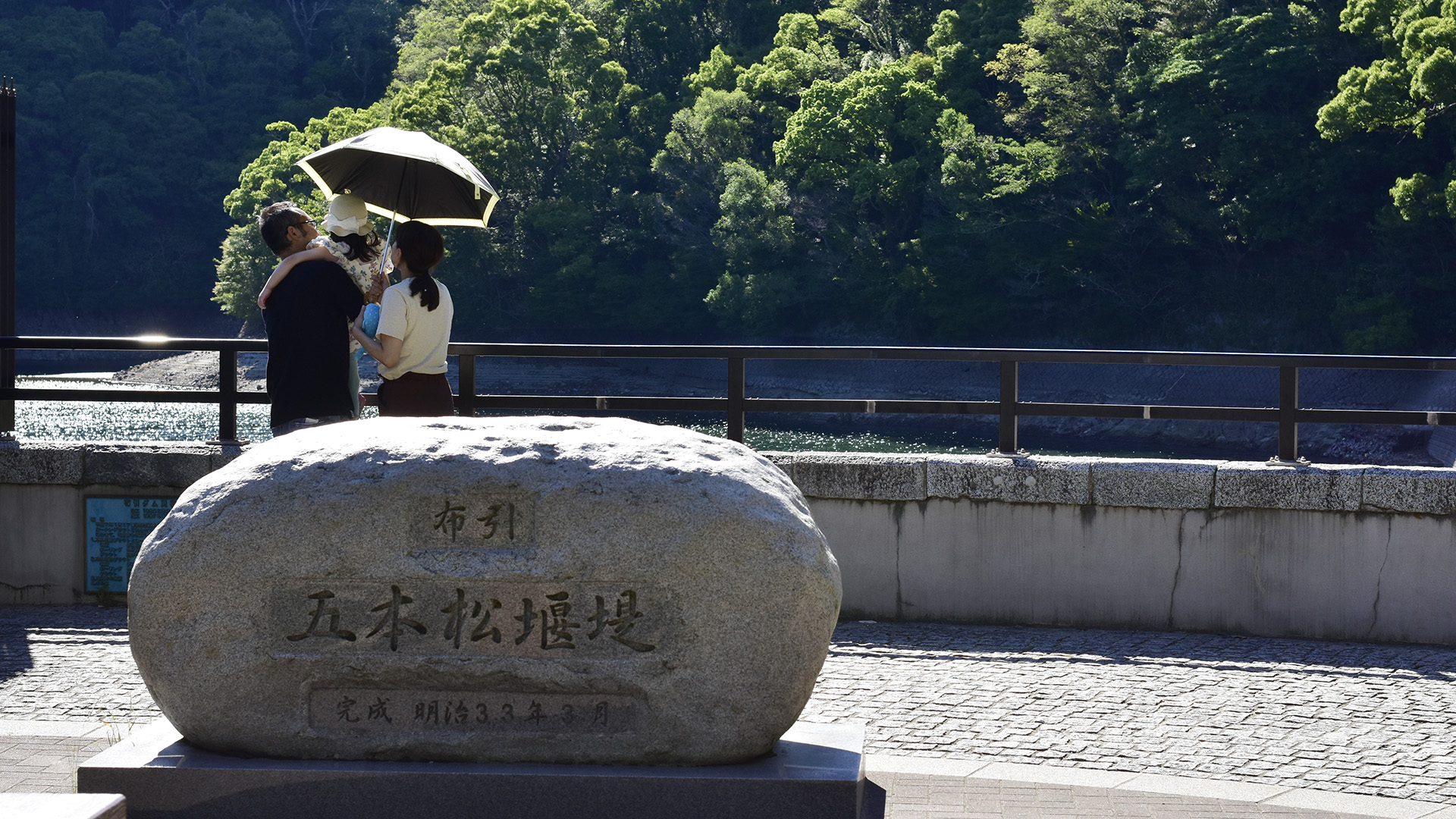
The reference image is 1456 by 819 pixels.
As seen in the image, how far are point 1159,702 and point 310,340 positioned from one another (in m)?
3.81

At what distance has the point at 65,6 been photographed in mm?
87938

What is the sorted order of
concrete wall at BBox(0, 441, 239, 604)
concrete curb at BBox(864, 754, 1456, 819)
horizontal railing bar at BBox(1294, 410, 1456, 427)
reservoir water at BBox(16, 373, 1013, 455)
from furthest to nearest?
reservoir water at BBox(16, 373, 1013, 455)
concrete wall at BBox(0, 441, 239, 604)
horizontal railing bar at BBox(1294, 410, 1456, 427)
concrete curb at BBox(864, 754, 1456, 819)

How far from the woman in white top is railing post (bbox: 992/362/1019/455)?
3313mm

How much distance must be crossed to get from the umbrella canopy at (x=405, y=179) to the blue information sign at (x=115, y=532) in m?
2.43

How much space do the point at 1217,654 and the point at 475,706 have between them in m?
4.33

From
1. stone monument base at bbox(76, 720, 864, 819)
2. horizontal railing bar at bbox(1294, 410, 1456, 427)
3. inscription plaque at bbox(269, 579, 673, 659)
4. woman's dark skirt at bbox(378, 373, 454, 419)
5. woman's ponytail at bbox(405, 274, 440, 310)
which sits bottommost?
stone monument base at bbox(76, 720, 864, 819)

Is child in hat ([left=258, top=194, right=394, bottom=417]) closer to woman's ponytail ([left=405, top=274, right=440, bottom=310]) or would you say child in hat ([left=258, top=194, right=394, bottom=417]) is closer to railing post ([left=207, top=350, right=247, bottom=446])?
woman's ponytail ([left=405, top=274, right=440, bottom=310])

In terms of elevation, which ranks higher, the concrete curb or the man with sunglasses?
the man with sunglasses

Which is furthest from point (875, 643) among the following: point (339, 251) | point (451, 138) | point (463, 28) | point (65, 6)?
point (65, 6)

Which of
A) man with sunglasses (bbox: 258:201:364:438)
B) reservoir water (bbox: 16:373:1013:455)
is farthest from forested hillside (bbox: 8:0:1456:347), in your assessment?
man with sunglasses (bbox: 258:201:364:438)

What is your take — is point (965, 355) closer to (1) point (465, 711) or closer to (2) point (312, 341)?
(2) point (312, 341)

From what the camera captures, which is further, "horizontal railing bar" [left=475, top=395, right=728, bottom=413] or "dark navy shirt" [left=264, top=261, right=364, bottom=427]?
"horizontal railing bar" [left=475, top=395, right=728, bottom=413]

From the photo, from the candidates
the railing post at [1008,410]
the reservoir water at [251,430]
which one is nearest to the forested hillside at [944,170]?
the reservoir water at [251,430]

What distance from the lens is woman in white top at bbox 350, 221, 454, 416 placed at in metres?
5.43
